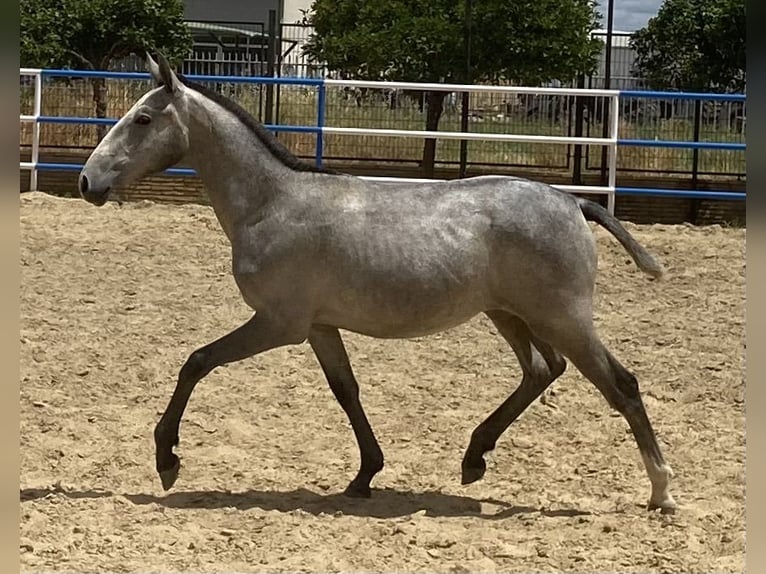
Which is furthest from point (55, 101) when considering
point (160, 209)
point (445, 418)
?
point (445, 418)

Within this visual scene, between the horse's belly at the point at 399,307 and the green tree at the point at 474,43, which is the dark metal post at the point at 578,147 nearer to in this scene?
the green tree at the point at 474,43

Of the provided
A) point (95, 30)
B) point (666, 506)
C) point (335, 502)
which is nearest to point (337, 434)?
point (335, 502)

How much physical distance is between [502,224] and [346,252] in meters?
0.65

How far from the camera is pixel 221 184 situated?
16.7ft

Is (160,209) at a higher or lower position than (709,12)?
lower

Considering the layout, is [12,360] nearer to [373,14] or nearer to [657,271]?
[657,271]

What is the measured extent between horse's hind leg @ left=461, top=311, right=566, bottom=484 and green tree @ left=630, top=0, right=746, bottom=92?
12.5 meters

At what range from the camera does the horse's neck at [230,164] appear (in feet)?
16.6

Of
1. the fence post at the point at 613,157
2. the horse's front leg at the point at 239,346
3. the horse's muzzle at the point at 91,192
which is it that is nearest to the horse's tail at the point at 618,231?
the horse's front leg at the point at 239,346

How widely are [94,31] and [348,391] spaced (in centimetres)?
1533

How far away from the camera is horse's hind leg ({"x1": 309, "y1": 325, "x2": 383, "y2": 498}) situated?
16.9 feet

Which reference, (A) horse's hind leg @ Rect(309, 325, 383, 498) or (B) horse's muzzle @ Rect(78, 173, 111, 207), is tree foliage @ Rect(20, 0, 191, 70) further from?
(A) horse's hind leg @ Rect(309, 325, 383, 498)

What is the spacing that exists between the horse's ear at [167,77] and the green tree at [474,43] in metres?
12.2

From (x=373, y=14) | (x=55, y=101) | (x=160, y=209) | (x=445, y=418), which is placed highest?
(x=373, y=14)
